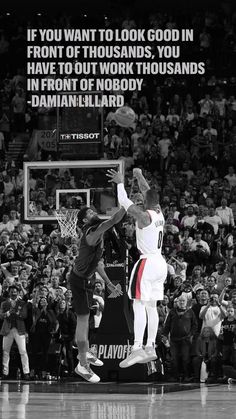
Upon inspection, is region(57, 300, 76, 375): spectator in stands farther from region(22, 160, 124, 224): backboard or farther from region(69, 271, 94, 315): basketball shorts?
region(69, 271, 94, 315): basketball shorts

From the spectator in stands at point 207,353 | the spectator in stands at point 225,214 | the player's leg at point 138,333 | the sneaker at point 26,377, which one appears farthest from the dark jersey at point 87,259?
the spectator in stands at point 225,214

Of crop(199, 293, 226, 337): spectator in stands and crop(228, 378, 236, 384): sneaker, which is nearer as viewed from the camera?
crop(228, 378, 236, 384): sneaker

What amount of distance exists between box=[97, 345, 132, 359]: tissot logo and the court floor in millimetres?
791

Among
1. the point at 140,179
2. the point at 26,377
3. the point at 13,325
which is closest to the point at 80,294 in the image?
the point at 140,179

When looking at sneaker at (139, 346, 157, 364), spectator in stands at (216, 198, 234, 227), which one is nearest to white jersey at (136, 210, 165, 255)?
sneaker at (139, 346, 157, 364)

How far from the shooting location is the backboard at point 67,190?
1938cm

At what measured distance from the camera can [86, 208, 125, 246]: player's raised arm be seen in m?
13.8

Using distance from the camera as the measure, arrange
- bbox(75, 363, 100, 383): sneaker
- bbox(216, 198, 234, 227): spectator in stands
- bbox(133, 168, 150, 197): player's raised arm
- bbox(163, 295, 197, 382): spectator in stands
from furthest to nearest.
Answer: bbox(216, 198, 234, 227): spectator in stands, bbox(163, 295, 197, 382): spectator in stands, bbox(75, 363, 100, 383): sneaker, bbox(133, 168, 150, 197): player's raised arm

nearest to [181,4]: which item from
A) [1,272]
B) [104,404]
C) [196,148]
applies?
[196,148]

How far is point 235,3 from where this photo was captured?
34.2 meters

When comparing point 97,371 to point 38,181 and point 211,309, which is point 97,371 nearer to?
point 211,309

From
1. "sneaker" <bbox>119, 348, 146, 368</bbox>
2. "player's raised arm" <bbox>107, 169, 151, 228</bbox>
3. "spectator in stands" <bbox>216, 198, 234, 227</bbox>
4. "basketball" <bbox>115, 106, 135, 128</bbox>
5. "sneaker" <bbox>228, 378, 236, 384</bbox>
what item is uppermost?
"basketball" <bbox>115, 106, 135, 128</bbox>

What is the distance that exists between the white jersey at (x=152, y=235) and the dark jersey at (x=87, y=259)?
0.79m

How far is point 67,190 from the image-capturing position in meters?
21.7
